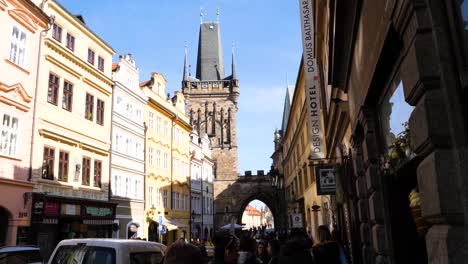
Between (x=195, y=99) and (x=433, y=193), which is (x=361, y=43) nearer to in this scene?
(x=433, y=193)

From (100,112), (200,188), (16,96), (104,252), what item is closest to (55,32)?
(16,96)

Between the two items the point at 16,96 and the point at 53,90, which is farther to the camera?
the point at 53,90

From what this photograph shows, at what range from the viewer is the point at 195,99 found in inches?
3024

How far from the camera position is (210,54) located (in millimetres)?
82312

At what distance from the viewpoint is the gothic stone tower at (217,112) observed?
236ft

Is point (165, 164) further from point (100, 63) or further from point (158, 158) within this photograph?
point (100, 63)

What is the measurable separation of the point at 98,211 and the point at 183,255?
22365mm

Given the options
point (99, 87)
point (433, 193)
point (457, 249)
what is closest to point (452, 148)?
point (433, 193)

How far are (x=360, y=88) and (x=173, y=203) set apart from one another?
33.1 meters

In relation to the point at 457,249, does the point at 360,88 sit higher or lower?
higher

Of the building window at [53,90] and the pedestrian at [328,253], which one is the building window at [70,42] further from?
the pedestrian at [328,253]

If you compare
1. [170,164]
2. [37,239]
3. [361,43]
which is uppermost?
[170,164]

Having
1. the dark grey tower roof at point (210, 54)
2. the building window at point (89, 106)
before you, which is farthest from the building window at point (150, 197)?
the dark grey tower roof at point (210, 54)

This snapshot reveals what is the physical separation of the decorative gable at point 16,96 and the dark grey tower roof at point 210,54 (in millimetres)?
61996
